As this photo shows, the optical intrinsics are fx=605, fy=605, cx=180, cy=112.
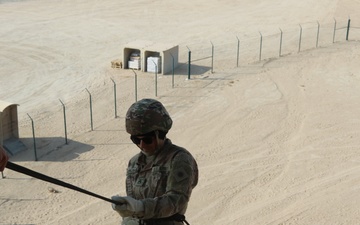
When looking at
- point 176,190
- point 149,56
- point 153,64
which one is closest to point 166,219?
point 176,190

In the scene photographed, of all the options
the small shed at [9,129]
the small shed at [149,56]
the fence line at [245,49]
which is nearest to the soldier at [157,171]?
the small shed at [9,129]

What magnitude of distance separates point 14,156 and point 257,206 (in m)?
6.97

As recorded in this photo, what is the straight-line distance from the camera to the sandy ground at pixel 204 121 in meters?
14.3

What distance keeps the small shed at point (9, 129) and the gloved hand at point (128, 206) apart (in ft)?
44.0

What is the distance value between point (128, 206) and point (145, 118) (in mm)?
673

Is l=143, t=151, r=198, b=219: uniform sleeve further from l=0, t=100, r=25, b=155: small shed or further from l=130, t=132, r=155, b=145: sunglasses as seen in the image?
l=0, t=100, r=25, b=155: small shed

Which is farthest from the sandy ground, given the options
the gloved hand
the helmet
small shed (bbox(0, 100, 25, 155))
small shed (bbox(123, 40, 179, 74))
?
the gloved hand

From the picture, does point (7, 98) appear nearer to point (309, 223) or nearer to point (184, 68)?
point (184, 68)

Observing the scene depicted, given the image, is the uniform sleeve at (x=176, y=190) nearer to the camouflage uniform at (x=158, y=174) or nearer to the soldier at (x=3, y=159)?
the camouflage uniform at (x=158, y=174)

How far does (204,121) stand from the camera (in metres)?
19.5

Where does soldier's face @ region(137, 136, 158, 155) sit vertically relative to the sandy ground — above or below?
above

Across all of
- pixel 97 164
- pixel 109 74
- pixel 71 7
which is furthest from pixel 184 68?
pixel 71 7

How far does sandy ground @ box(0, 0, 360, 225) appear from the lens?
46.8 feet

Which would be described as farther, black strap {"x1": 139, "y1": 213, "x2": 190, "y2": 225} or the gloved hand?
black strap {"x1": 139, "y1": 213, "x2": 190, "y2": 225}
